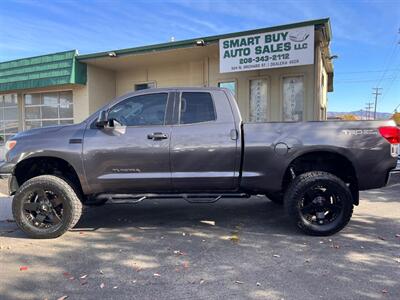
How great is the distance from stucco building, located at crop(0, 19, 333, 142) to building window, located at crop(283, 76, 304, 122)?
0.03 m

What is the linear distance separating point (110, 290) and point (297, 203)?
273 cm

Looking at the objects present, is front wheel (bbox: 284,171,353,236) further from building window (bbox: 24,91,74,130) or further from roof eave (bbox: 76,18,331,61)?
building window (bbox: 24,91,74,130)

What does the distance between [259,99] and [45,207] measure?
8885mm

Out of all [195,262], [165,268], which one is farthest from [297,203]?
[165,268]

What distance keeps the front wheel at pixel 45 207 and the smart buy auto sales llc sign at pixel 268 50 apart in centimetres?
746

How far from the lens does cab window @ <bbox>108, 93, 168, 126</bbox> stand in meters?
5.47

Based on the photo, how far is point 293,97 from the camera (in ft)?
40.2

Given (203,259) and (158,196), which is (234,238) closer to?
(203,259)

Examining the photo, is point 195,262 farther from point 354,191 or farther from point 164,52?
point 164,52

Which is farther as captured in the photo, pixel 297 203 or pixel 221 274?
pixel 297 203

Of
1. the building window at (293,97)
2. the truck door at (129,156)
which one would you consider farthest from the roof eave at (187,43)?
the truck door at (129,156)

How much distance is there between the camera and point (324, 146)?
5.18 meters

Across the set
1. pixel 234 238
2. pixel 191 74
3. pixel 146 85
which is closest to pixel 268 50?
pixel 191 74

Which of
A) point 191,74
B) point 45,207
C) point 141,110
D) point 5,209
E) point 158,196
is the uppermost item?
point 191,74
